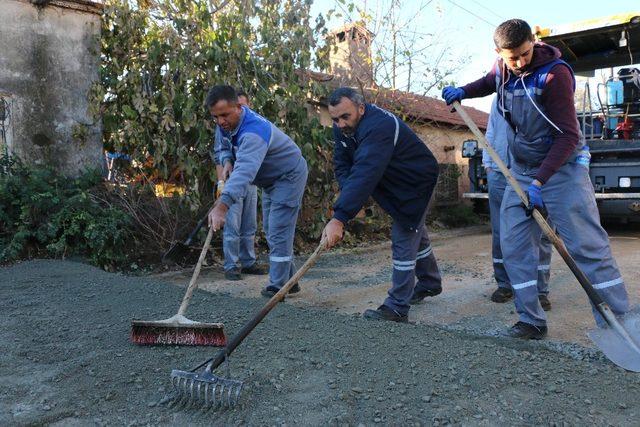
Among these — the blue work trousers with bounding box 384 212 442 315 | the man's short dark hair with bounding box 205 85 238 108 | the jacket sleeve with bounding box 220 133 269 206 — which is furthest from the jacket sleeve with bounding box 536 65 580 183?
the man's short dark hair with bounding box 205 85 238 108

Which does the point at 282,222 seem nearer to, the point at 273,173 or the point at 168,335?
the point at 273,173

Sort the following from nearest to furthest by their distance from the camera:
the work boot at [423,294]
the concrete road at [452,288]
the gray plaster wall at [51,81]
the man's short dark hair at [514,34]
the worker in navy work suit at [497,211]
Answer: the man's short dark hair at [514,34] < the concrete road at [452,288] < the worker in navy work suit at [497,211] < the work boot at [423,294] < the gray plaster wall at [51,81]

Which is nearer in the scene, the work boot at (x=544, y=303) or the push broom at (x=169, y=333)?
the push broom at (x=169, y=333)

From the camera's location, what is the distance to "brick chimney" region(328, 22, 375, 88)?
27.7 ft

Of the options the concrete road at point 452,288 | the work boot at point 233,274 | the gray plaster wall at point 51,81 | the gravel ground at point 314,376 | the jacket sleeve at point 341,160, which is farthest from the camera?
the gray plaster wall at point 51,81

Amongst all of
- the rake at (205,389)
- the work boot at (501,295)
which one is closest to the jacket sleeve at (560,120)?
the work boot at (501,295)

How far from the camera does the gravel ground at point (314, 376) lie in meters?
2.26

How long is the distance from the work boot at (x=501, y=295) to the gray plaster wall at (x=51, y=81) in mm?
4726

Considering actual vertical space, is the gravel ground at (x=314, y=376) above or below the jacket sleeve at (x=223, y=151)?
below

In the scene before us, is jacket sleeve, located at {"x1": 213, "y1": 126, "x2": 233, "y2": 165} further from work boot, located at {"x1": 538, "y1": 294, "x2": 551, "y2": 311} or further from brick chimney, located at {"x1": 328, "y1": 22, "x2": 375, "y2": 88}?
brick chimney, located at {"x1": 328, "y1": 22, "x2": 375, "y2": 88}

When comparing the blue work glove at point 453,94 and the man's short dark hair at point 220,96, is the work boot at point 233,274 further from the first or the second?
the blue work glove at point 453,94

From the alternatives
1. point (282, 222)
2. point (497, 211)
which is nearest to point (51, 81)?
point (282, 222)

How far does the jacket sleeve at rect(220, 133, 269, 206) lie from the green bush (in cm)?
238

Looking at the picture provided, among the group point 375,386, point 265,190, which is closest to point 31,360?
point 375,386
